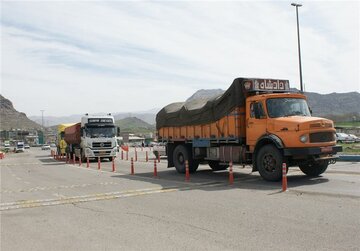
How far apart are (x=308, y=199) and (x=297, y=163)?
3802mm

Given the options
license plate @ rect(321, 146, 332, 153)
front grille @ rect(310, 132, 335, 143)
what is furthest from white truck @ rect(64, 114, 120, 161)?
license plate @ rect(321, 146, 332, 153)

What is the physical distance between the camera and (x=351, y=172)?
16.0 meters

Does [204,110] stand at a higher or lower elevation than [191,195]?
higher

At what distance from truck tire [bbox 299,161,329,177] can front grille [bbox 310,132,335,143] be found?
1046 millimetres

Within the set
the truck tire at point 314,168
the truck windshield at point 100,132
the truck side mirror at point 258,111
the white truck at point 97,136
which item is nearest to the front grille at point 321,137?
the truck tire at point 314,168

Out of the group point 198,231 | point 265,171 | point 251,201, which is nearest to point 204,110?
point 265,171

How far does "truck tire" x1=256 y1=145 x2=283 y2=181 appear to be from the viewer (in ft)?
44.8

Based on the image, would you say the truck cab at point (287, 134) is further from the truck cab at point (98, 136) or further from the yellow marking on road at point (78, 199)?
the truck cab at point (98, 136)

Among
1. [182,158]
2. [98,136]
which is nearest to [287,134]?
[182,158]

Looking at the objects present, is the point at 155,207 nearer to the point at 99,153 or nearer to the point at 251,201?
the point at 251,201

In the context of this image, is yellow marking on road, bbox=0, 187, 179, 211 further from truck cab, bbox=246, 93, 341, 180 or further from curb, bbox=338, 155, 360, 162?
curb, bbox=338, 155, 360, 162

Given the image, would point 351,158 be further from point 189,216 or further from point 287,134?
point 189,216

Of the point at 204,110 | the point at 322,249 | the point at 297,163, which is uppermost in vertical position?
the point at 204,110

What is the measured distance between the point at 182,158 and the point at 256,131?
5180 millimetres
